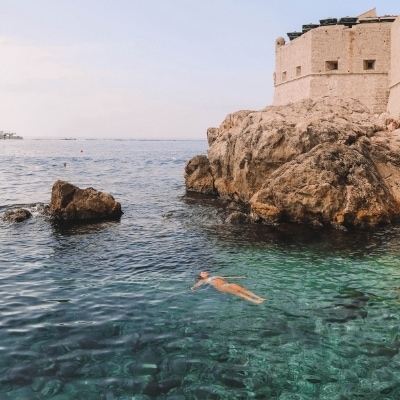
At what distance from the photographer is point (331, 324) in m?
9.22

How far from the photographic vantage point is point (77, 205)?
64.9ft

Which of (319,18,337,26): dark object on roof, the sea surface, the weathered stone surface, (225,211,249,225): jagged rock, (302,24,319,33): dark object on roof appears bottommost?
the sea surface


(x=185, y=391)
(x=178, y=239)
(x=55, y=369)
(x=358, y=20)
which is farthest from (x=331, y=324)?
(x=358, y=20)

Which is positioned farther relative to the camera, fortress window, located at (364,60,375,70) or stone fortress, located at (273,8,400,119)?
fortress window, located at (364,60,375,70)

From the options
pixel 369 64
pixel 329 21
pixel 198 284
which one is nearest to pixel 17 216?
pixel 198 284

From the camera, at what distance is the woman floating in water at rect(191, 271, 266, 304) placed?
10.6 m

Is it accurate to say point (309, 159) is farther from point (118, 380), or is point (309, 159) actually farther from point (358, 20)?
point (358, 20)

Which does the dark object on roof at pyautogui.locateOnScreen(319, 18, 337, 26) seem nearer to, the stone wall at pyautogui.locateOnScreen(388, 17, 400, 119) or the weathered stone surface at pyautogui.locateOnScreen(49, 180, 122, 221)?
the stone wall at pyautogui.locateOnScreen(388, 17, 400, 119)

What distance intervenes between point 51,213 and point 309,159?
12.5m

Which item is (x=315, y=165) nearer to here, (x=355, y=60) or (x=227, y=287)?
(x=227, y=287)

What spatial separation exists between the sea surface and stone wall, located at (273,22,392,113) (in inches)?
902

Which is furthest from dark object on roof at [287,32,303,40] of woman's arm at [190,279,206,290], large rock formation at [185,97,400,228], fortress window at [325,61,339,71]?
woman's arm at [190,279,206,290]

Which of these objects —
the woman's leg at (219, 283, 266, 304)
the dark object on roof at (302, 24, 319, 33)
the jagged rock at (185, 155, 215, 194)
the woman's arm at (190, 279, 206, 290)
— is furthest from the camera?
the dark object on roof at (302, 24, 319, 33)

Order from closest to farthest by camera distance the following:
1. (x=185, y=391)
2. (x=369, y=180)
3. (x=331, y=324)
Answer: (x=185, y=391)
(x=331, y=324)
(x=369, y=180)
